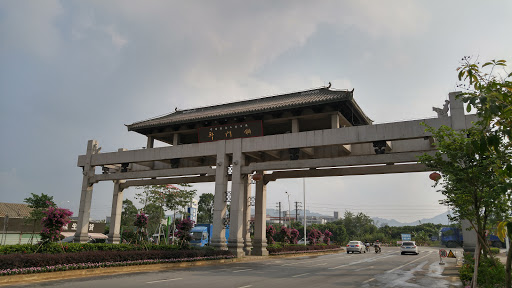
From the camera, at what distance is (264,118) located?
24.2 meters

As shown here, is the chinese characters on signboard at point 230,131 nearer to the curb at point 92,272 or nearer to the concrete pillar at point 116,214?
the curb at point 92,272

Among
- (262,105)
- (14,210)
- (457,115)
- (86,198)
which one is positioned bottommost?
(14,210)

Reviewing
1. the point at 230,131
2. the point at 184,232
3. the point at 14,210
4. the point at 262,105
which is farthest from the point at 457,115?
the point at 14,210

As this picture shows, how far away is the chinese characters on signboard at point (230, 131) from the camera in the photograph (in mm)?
23672

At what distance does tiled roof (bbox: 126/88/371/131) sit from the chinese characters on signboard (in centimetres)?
90

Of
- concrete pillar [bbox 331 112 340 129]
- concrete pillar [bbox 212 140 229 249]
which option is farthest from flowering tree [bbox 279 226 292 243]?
concrete pillar [bbox 331 112 340 129]

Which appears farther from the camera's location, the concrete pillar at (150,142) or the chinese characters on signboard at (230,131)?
the concrete pillar at (150,142)

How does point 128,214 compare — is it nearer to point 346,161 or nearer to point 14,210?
point 14,210

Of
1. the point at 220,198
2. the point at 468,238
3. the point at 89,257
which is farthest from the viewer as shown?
the point at 220,198

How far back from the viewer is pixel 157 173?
26.0 metres

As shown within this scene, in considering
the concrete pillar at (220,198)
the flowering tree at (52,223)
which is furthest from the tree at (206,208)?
the flowering tree at (52,223)

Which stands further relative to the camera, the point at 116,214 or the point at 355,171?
the point at 116,214

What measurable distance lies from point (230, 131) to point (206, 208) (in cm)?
5648

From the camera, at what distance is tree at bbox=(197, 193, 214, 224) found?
76.4 metres
